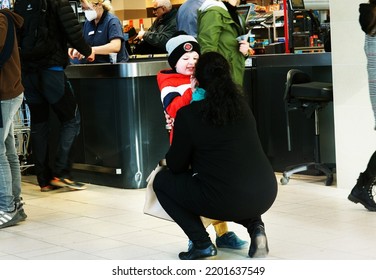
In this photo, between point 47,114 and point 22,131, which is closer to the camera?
point 47,114

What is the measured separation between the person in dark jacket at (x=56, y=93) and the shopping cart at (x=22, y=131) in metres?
0.53

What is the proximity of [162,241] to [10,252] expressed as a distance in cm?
88

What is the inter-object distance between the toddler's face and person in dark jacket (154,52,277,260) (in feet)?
1.09

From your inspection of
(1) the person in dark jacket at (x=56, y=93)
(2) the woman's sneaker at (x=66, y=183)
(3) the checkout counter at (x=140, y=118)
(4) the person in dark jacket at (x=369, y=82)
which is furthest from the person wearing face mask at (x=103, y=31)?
(4) the person in dark jacket at (x=369, y=82)

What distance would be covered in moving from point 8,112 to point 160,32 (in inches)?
124

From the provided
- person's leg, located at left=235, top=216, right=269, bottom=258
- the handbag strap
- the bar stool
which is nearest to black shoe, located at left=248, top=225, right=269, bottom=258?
person's leg, located at left=235, top=216, right=269, bottom=258

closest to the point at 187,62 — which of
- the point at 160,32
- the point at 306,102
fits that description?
the point at 306,102

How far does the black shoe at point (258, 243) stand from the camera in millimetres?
4340

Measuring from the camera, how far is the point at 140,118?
22.3 ft

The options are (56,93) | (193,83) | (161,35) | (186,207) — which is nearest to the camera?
(186,207)

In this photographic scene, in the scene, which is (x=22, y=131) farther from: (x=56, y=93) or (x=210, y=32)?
(x=210, y=32)

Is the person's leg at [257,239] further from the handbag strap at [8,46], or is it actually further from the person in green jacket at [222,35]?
the handbag strap at [8,46]

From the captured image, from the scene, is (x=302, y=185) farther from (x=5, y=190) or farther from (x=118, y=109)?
(x=5, y=190)
